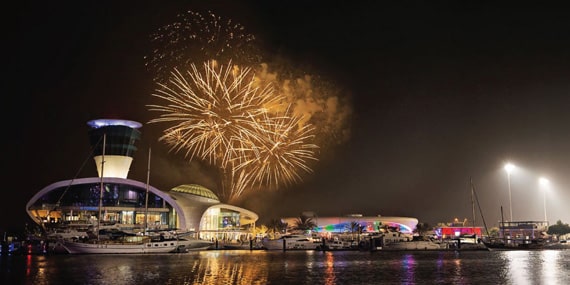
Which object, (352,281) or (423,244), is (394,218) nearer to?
(423,244)

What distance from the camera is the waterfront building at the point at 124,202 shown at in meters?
108

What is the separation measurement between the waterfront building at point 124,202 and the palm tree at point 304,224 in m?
13.2

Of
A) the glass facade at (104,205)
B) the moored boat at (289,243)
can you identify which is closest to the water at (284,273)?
the moored boat at (289,243)

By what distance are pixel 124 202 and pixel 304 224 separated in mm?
45627

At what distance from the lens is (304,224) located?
5418 inches

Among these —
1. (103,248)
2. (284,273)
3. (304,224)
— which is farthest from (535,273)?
(304,224)

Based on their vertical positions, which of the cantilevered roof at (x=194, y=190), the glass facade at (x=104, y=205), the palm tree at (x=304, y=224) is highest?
the cantilevered roof at (x=194, y=190)

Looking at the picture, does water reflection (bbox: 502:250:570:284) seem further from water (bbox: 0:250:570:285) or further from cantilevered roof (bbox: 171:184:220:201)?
cantilevered roof (bbox: 171:184:220:201)

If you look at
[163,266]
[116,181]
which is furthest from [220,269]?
[116,181]

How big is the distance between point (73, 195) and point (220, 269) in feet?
228

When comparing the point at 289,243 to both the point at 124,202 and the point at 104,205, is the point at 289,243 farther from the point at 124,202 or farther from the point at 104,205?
the point at 104,205

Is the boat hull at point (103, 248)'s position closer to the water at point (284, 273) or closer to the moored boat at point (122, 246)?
the moored boat at point (122, 246)

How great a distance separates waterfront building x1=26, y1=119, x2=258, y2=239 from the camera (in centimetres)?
10788

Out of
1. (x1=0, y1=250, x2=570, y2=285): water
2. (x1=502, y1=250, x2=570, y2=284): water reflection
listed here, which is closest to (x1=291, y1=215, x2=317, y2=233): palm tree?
(x1=0, y1=250, x2=570, y2=285): water
